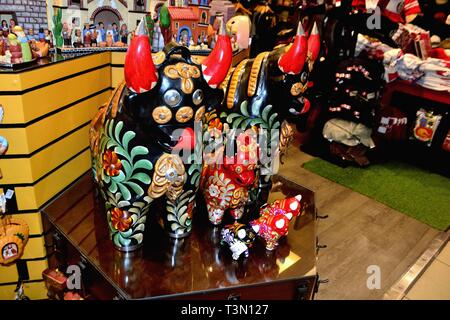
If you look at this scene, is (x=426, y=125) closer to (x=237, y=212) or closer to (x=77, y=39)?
(x=237, y=212)

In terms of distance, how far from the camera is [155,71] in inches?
41.0

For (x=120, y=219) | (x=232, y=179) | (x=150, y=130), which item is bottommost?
(x=120, y=219)

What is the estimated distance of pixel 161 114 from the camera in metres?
1.11

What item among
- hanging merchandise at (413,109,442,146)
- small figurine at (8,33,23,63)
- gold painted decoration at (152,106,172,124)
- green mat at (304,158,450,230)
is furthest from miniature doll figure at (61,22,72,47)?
hanging merchandise at (413,109,442,146)

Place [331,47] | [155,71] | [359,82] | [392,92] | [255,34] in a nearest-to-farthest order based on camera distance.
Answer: [155,71], [359,82], [331,47], [392,92], [255,34]

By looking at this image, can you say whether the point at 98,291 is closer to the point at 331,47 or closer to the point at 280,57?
the point at 280,57

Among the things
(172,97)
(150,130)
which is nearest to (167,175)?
(150,130)

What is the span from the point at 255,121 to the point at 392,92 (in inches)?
102

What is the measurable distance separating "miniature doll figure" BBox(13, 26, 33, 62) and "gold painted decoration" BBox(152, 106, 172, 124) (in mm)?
608

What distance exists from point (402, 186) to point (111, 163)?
8.52 feet

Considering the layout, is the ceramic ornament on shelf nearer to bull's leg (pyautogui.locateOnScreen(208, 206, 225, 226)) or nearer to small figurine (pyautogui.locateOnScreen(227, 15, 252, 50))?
bull's leg (pyautogui.locateOnScreen(208, 206, 225, 226))

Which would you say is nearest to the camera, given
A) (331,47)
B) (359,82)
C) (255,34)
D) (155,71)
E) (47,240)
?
(155,71)

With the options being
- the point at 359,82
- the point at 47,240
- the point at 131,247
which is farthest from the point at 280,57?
the point at 359,82

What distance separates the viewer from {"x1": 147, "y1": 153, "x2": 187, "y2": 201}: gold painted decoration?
1189 mm
